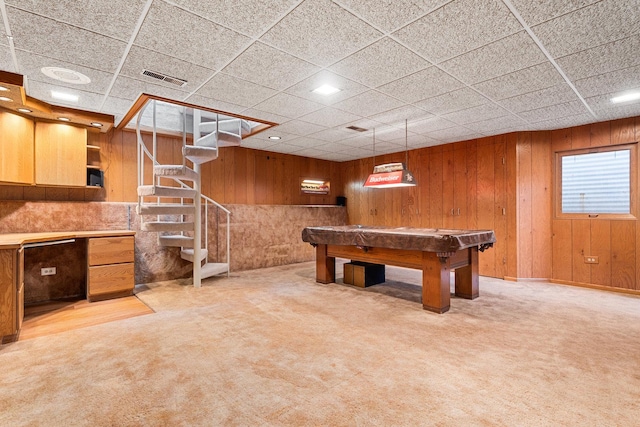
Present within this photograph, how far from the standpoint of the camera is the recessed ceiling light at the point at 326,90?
363 cm

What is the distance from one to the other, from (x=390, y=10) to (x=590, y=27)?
5.17 feet

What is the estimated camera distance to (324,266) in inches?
206

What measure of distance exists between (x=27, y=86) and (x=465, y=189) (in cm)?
680

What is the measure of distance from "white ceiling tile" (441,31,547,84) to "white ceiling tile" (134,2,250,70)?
199cm

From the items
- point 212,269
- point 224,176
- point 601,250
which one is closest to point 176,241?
point 212,269

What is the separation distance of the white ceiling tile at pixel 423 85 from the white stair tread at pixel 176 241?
3.71 m

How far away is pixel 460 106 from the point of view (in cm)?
426

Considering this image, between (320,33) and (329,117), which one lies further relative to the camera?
(329,117)

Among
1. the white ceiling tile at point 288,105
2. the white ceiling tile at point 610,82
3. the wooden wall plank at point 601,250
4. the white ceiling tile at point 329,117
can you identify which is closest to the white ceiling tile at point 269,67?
the white ceiling tile at point 288,105

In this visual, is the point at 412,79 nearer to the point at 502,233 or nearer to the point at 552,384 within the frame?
the point at 552,384

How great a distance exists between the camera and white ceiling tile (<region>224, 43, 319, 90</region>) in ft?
9.27

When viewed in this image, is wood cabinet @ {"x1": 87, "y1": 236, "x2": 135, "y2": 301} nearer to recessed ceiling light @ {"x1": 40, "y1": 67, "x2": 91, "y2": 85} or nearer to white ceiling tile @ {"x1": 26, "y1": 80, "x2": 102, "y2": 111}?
white ceiling tile @ {"x1": 26, "y1": 80, "x2": 102, "y2": 111}

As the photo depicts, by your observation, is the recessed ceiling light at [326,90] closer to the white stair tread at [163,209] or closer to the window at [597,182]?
the white stair tread at [163,209]

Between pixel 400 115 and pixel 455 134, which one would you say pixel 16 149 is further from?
pixel 455 134
